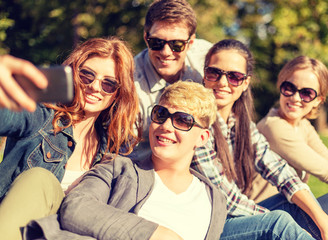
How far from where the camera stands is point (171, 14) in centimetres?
369

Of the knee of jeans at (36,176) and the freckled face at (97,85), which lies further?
the freckled face at (97,85)

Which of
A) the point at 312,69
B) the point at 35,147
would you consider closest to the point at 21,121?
the point at 35,147

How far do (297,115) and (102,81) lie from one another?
199 cm

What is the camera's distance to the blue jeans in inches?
126

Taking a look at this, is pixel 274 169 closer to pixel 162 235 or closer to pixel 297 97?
pixel 297 97

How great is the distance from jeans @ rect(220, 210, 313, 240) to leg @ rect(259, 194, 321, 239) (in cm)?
61

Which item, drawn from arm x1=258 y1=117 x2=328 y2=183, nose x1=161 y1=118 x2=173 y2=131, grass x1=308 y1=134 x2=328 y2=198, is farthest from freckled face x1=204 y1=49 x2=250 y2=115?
grass x1=308 y1=134 x2=328 y2=198

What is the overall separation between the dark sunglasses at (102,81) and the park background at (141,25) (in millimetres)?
7273

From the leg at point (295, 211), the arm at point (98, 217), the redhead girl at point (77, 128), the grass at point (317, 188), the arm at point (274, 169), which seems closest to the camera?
the arm at point (98, 217)

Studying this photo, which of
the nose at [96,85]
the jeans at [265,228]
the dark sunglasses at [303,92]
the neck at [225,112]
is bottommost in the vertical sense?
the jeans at [265,228]

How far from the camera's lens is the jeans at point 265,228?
8.45ft

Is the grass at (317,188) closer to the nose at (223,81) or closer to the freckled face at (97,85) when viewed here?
the nose at (223,81)

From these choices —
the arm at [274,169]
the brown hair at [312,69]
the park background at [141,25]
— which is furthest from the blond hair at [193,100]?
the park background at [141,25]

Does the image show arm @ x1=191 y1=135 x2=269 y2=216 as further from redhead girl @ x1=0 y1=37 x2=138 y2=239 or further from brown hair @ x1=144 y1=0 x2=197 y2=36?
brown hair @ x1=144 y1=0 x2=197 y2=36
